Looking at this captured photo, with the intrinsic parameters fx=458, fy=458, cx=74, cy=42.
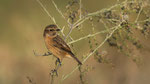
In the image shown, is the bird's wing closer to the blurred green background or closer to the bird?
the bird

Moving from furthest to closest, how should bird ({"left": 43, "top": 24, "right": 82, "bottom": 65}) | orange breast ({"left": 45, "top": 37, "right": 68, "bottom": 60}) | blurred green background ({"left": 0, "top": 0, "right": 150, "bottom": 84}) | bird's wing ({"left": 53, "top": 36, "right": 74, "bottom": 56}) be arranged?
1. blurred green background ({"left": 0, "top": 0, "right": 150, "bottom": 84})
2. orange breast ({"left": 45, "top": 37, "right": 68, "bottom": 60})
3. bird ({"left": 43, "top": 24, "right": 82, "bottom": 65})
4. bird's wing ({"left": 53, "top": 36, "right": 74, "bottom": 56})

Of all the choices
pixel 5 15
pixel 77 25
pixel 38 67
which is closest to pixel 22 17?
pixel 5 15

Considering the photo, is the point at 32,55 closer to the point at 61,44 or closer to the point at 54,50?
the point at 54,50

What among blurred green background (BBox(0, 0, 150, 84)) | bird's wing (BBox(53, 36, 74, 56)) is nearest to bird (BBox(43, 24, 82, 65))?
bird's wing (BBox(53, 36, 74, 56))

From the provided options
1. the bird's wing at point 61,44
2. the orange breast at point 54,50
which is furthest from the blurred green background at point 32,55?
the bird's wing at point 61,44

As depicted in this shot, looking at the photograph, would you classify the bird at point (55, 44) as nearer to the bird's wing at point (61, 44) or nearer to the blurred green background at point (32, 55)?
the bird's wing at point (61, 44)
